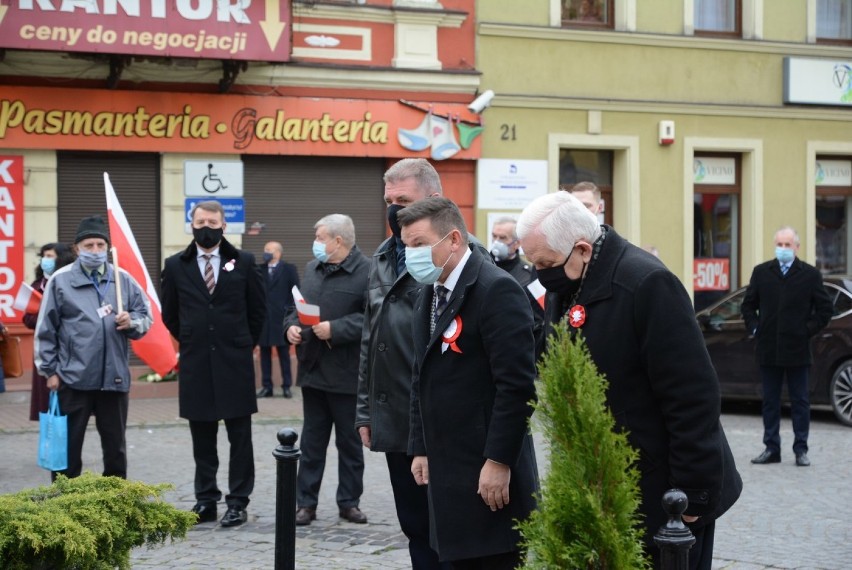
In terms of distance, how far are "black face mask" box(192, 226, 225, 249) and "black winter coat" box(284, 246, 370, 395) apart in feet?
2.41

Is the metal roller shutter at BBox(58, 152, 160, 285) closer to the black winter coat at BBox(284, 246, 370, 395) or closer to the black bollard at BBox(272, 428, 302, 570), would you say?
the black winter coat at BBox(284, 246, 370, 395)

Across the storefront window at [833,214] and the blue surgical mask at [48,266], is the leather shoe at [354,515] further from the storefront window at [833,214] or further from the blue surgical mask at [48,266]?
the storefront window at [833,214]

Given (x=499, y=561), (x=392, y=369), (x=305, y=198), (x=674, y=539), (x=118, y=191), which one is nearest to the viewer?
(x=674, y=539)

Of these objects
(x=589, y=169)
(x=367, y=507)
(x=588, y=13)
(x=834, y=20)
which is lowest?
(x=367, y=507)

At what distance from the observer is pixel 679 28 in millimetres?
22016

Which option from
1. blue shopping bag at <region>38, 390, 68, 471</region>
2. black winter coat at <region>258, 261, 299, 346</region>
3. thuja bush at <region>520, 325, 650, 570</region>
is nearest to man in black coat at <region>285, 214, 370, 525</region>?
blue shopping bag at <region>38, 390, 68, 471</region>

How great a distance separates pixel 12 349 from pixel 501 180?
10873 millimetres

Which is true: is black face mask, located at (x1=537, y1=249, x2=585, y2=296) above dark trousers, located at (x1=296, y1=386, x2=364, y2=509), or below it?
above

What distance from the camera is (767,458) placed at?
11.8m

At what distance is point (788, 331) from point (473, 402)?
722cm

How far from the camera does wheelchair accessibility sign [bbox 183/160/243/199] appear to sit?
18484 millimetres

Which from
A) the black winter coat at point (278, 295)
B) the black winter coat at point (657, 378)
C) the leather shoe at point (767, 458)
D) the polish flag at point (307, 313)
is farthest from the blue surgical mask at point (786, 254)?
the black winter coat at point (657, 378)

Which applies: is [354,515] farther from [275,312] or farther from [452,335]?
[275,312]

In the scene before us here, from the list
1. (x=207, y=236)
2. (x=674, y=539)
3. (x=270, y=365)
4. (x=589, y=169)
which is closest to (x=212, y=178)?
(x=270, y=365)
